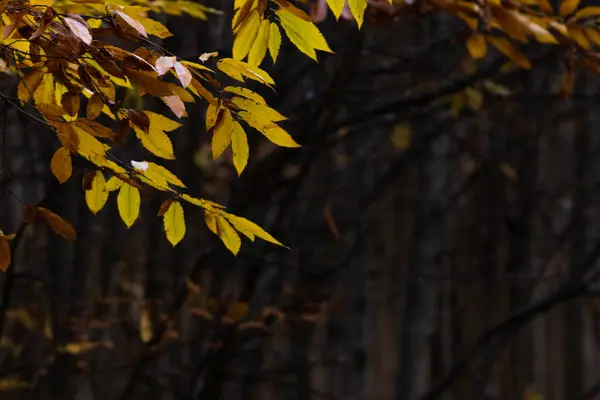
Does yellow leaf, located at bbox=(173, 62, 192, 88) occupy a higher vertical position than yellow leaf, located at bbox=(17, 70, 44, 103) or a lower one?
higher

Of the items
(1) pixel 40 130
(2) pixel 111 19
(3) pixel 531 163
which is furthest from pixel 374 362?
(2) pixel 111 19

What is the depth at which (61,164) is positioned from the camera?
4.11ft

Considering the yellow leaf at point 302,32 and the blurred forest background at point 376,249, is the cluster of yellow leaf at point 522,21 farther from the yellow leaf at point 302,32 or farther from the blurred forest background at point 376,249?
the blurred forest background at point 376,249

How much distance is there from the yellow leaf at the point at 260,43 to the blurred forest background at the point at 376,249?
1926 mm

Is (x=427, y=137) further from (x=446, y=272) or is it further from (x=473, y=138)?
(x=446, y=272)

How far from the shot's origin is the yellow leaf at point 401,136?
3.58m

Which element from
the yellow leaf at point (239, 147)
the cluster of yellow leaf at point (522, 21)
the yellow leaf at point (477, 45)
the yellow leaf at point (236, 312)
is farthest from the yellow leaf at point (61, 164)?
the yellow leaf at point (236, 312)

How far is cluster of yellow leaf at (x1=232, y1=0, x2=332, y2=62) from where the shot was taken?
1.24 m

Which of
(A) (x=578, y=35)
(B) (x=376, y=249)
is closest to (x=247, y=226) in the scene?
(A) (x=578, y=35)

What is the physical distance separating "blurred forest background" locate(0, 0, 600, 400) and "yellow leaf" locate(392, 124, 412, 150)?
1 centimetres

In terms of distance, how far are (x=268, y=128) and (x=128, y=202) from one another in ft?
0.91

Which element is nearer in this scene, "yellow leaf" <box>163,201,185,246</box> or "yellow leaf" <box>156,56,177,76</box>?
"yellow leaf" <box>156,56,177,76</box>

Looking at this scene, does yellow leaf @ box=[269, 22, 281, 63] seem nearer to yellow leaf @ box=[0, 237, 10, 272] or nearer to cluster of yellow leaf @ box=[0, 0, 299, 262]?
cluster of yellow leaf @ box=[0, 0, 299, 262]

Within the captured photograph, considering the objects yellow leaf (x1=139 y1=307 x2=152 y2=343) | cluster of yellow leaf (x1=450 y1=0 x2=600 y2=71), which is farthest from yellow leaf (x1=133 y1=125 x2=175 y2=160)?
yellow leaf (x1=139 y1=307 x2=152 y2=343)
